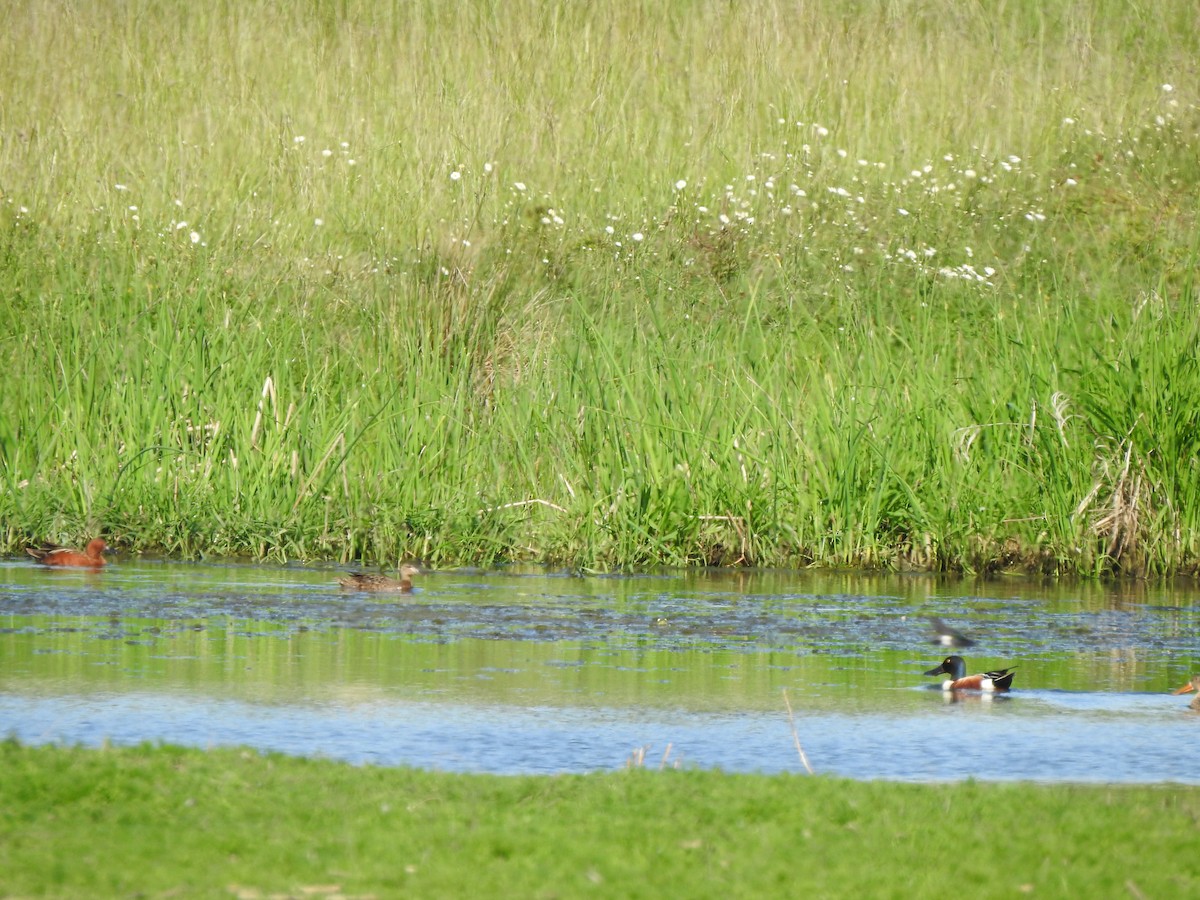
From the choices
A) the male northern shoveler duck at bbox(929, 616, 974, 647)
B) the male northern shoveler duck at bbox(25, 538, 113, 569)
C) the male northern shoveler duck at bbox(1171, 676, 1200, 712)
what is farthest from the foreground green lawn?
the male northern shoveler duck at bbox(25, 538, 113, 569)

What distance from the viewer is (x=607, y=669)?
945 cm

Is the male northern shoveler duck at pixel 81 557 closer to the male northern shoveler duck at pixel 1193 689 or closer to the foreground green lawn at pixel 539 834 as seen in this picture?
the foreground green lawn at pixel 539 834

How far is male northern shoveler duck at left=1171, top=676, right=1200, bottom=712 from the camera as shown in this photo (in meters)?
8.73

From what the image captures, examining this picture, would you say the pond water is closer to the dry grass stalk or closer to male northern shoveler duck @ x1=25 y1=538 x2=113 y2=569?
the dry grass stalk

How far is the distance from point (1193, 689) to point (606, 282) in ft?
27.8

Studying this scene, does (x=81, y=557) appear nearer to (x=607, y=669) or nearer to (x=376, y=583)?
(x=376, y=583)

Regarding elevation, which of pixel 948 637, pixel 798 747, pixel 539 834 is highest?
pixel 948 637

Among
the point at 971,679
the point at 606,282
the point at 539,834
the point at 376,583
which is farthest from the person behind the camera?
the point at 606,282

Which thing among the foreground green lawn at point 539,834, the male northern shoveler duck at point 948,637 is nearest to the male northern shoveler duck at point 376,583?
the male northern shoveler duck at point 948,637

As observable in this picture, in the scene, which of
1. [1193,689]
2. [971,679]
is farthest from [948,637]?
[1193,689]

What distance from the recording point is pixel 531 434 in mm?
13930

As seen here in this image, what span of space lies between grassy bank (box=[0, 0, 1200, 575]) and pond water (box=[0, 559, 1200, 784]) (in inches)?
23.7

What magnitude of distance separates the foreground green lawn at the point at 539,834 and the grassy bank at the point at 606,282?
6.45 meters

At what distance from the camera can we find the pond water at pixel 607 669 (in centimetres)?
770
